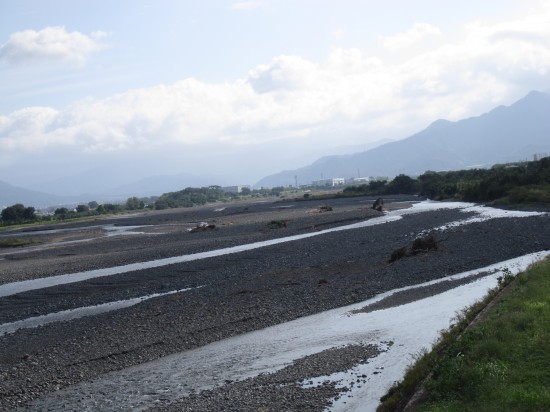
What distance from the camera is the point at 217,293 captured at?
26.1 m

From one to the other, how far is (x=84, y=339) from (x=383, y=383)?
10.8m

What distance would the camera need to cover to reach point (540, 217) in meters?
45.6

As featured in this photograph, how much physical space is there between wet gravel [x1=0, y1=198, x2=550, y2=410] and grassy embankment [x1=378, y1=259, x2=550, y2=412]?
2391mm

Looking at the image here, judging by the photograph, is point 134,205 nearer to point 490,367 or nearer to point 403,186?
point 403,186

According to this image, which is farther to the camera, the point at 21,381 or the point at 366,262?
the point at 366,262

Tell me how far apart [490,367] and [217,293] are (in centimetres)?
1644

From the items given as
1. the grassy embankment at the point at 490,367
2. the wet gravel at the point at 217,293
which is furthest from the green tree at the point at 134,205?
the grassy embankment at the point at 490,367

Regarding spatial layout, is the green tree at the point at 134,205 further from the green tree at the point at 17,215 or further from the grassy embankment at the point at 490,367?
the grassy embankment at the point at 490,367

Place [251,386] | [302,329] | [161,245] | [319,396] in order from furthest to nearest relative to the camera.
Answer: [161,245] → [302,329] → [251,386] → [319,396]

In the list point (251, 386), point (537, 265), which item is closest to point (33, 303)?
point (251, 386)

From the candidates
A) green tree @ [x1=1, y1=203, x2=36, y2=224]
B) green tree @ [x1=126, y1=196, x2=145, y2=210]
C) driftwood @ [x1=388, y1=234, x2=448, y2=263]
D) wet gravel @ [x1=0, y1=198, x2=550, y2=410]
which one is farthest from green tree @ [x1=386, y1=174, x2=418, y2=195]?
driftwood @ [x1=388, y1=234, x2=448, y2=263]

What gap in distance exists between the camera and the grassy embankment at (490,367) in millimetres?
10016

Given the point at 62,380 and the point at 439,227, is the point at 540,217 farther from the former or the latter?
the point at 62,380

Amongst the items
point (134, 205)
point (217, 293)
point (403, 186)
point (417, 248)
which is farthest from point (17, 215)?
point (217, 293)
